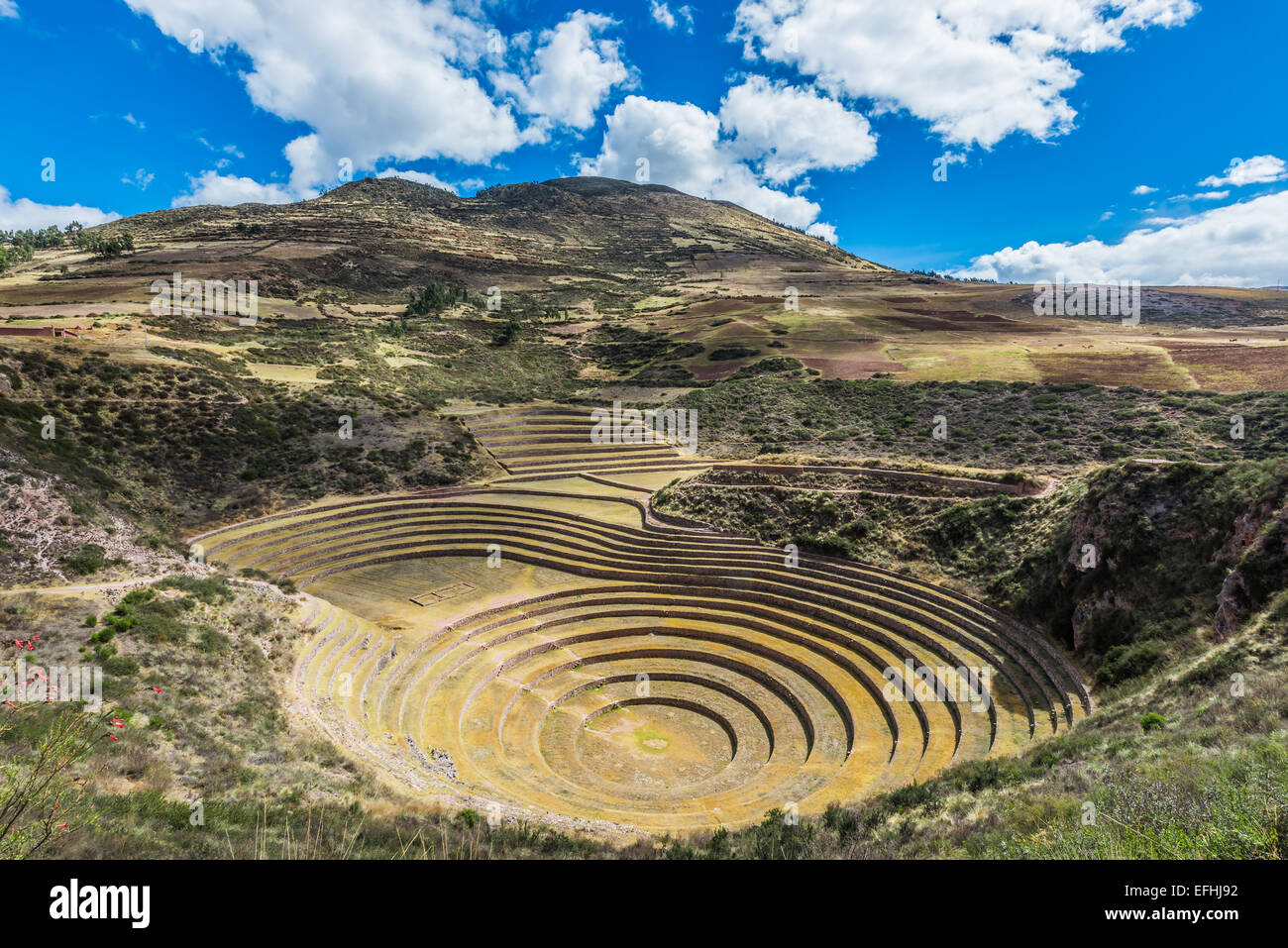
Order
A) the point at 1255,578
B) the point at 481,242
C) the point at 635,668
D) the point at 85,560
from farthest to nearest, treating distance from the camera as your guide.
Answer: the point at 481,242 < the point at 635,668 < the point at 85,560 < the point at 1255,578

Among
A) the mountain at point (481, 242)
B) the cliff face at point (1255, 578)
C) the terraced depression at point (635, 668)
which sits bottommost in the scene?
the terraced depression at point (635, 668)

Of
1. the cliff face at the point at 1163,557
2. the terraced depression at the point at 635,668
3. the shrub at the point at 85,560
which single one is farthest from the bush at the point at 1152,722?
the shrub at the point at 85,560

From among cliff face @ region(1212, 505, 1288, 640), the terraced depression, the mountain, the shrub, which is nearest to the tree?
the terraced depression

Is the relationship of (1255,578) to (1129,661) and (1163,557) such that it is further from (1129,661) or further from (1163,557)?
(1163,557)

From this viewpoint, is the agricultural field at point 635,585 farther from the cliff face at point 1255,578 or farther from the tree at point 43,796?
the tree at point 43,796

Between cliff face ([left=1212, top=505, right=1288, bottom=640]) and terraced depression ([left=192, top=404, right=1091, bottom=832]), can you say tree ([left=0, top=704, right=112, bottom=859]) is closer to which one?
terraced depression ([left=192, top=404, right=1091, bottom=832])

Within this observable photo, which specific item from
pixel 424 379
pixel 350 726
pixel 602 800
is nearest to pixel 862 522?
pixel 602 800

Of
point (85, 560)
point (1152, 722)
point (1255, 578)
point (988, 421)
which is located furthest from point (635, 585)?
point (988, 421)

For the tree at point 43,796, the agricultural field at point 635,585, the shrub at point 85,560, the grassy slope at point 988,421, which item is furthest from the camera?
the grassy slope at point 988,421
